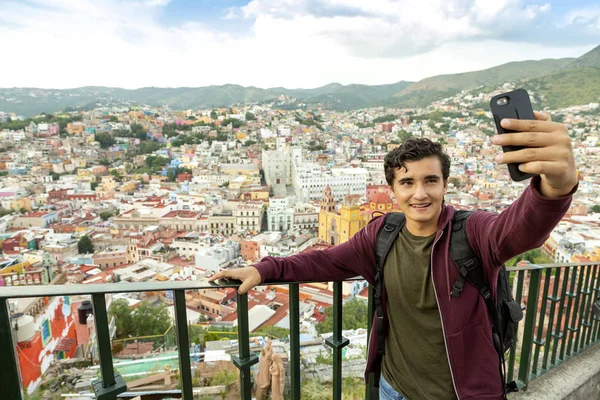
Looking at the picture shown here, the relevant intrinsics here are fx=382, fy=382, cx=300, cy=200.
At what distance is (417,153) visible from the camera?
95 cm

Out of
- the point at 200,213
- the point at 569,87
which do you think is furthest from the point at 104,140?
the point at 569,87

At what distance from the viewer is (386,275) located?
1005 millimetres

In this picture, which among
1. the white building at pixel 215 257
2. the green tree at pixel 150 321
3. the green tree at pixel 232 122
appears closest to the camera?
the green tree at pixel 150 321

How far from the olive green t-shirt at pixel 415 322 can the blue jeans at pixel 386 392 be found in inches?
0.8

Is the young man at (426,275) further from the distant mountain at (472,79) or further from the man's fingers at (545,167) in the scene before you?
the distant mountain at (472,79)

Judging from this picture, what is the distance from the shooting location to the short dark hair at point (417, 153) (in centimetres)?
95

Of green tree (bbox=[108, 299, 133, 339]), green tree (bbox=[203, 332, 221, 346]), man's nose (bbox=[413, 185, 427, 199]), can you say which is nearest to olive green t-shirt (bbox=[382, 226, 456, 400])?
man's nose (bbox=[413, 185, 427, 199])

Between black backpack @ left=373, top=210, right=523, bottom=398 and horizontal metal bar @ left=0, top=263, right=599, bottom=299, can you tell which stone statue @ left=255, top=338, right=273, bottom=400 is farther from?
black backpack @ left=373, top=210, right=523, bottom=398

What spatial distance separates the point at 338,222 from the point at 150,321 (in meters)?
15.9

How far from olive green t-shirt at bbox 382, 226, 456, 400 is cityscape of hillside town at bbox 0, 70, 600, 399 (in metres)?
A: 0.30

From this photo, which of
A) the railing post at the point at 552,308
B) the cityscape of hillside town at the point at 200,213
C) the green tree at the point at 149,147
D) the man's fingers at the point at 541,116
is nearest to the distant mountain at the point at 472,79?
the cityscape of hillside town at the point at 200,213

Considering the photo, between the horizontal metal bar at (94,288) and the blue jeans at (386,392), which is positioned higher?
the horizontal metal bar at (94,288)

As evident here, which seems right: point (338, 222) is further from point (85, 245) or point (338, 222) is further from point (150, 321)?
point (150, 321)

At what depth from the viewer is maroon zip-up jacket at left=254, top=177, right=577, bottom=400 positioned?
2.28 feet
